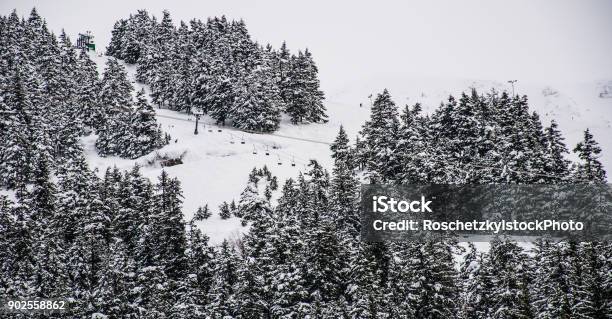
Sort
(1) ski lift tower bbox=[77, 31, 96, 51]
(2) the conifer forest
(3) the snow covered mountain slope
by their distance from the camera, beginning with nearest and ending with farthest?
(2) the conifer forest
(3) the snow covered mountain slope
(1) ski lift tower bbox=[77, 31, 96, 51]

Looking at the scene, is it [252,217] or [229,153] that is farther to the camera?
[229,153]

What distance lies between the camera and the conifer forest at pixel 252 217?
28672 millimetres

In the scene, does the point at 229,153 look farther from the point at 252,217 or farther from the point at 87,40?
the point at 87,40

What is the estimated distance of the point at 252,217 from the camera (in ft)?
113

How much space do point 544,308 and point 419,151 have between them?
18817 millimetres

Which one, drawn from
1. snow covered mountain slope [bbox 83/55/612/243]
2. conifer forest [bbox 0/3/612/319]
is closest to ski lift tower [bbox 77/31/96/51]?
snow covered mountain slope [bbox 83/55/612/243]

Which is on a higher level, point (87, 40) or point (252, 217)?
point (87, 40)

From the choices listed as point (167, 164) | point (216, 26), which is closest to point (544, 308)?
point (167, 164)

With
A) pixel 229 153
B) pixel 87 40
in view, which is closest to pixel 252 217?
pixel 229 153

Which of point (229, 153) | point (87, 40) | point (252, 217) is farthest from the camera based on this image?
point (87, 40)

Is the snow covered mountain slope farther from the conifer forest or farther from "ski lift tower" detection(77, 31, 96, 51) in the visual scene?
"ski lift tower" detection(77, 31, 96, 51)

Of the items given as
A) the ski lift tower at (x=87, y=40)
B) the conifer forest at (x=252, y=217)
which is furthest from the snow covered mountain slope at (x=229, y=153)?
the ski lift tower at (x=87, y=40)

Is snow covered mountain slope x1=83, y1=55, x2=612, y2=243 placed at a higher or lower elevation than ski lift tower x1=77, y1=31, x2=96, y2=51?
lower

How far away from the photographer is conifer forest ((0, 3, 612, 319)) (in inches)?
1129
